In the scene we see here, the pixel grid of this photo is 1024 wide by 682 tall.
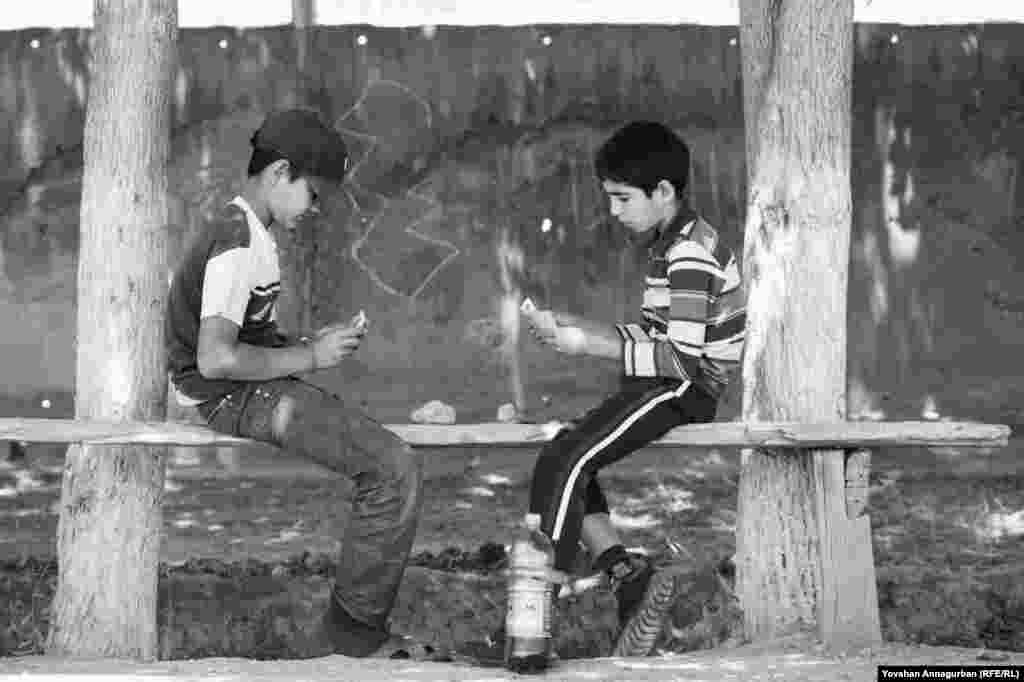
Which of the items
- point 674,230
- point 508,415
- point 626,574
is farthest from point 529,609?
point 674,230

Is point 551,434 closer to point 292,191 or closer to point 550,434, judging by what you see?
point 550,434

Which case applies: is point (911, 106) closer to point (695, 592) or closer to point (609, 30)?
point (609, 30)

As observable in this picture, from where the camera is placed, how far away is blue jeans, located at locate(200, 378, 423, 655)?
572cm

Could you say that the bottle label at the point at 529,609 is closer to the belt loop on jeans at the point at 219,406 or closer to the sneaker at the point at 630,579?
the sneaker at the point at 630,579

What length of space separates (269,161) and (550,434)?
3.71ft

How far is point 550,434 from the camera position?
587 cm

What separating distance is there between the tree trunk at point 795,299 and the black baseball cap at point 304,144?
1.43 metres

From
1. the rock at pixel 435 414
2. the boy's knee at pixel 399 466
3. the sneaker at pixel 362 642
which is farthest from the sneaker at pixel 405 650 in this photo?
the rock at pixel 435 414

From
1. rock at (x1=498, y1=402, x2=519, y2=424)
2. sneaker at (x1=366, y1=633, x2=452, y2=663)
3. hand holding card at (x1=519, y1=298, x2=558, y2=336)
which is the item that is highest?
hand holding card at (x1=519, y1=298, x2=558, y2=336)

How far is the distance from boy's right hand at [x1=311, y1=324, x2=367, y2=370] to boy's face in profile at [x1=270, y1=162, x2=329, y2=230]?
0.39 m

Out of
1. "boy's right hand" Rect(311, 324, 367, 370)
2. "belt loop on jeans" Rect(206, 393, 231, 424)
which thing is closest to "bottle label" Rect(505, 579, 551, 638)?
"boy's right hand" Rect(311, 324, 367, 370)

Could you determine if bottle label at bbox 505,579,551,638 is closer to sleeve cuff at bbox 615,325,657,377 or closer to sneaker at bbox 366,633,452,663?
sneaker at bbox 366,633,452,663

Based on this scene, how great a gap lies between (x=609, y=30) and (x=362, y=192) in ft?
5.17

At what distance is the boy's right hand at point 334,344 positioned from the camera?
18.7 ft
